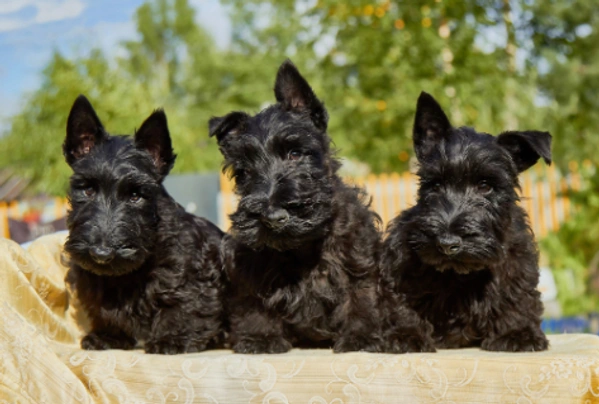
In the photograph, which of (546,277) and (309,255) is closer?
(309,255)

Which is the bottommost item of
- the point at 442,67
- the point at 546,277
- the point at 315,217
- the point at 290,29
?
the point at 546,277

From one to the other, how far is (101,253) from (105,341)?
0.95 meters

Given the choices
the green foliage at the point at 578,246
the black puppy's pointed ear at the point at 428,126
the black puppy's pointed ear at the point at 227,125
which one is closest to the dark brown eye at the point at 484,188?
the black puppy's pointed ear at the point at 428,126

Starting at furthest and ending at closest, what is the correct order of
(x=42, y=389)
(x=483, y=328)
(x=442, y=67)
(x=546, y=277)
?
(x=442, y=67) → (x=546, y=277) → (x=483, y=328) → (x=42, y=389)

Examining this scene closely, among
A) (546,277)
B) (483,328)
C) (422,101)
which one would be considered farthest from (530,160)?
(546,277)

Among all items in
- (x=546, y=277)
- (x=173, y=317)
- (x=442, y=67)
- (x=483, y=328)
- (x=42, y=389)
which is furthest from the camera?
(x=442, y=67)

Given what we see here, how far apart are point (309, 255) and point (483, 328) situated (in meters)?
1.25

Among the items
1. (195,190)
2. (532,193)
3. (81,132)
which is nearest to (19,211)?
(195,190)

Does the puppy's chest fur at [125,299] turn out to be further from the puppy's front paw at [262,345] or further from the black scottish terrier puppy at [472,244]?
the black scottish terrier puppy at [472,244]

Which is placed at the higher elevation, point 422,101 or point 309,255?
point 422,101

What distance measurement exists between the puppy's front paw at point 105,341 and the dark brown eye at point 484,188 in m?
2.71

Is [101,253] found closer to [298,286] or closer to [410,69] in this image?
[298,286]

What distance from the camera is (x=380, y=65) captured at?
15055mm

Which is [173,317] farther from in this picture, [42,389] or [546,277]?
[546,277]
